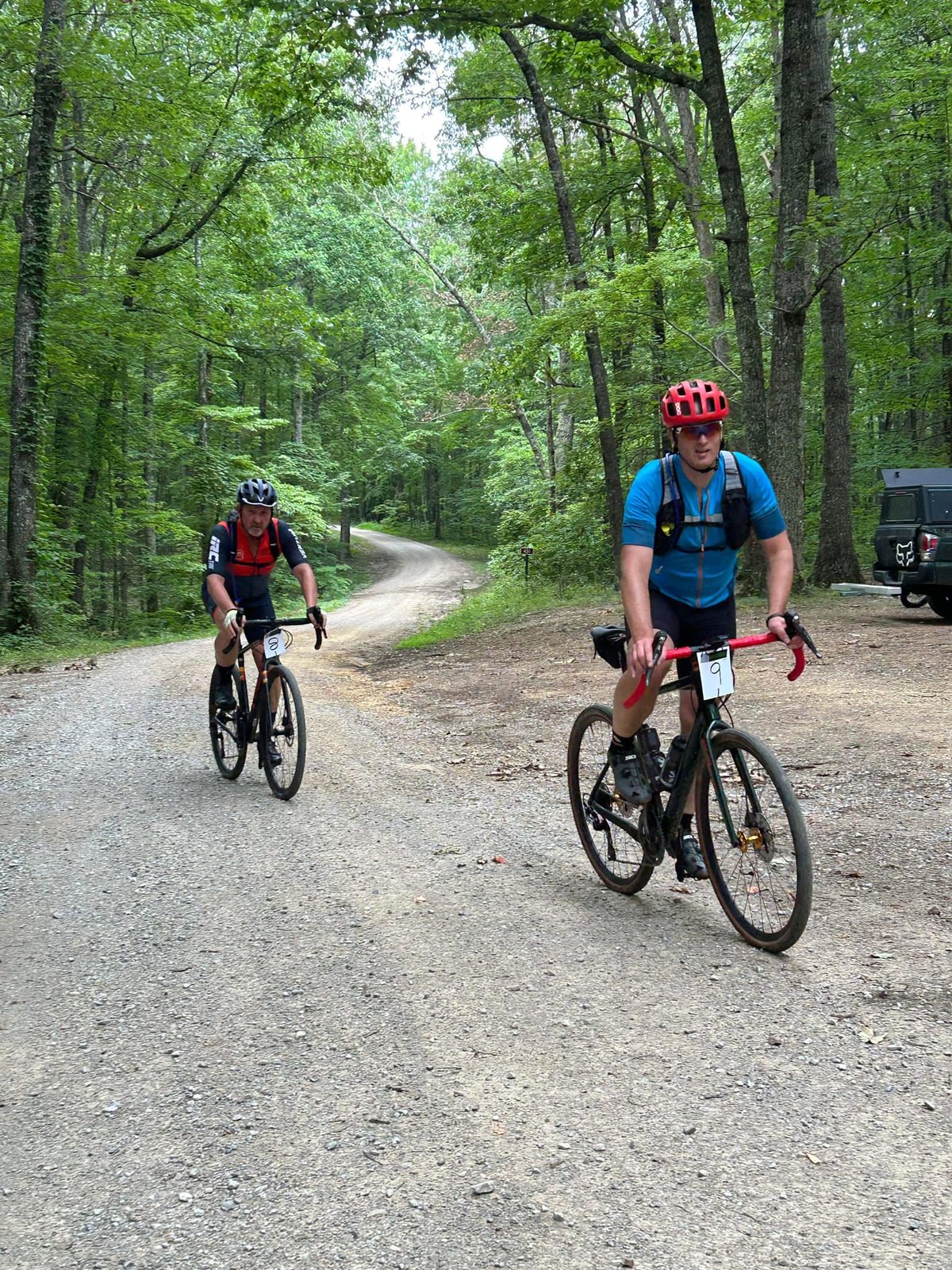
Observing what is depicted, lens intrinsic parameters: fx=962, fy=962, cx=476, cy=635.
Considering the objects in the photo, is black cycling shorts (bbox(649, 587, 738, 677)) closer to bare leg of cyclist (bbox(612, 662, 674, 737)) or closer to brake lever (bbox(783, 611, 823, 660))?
bare leg of cyclist (bbox(612, 662, 674, 737))

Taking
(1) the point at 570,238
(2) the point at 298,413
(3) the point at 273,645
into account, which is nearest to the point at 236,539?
(3) the point at 273,645

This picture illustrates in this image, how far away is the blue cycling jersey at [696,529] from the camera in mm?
3963

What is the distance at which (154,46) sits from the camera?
69.9ft

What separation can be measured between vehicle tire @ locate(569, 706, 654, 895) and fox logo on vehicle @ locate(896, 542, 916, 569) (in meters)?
9.67

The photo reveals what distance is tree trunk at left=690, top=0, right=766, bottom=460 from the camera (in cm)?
1329

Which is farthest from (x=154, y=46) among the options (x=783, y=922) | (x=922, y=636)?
(x=783, y=922)

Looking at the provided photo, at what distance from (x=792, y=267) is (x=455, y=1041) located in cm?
1279

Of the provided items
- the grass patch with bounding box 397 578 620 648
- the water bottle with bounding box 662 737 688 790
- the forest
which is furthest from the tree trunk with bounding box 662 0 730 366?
the water bottle with bounding box 662 737 688 790

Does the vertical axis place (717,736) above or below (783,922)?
above

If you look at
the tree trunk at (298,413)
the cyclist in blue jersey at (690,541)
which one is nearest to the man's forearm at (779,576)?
the cyclist in blue jersey at (690,541)

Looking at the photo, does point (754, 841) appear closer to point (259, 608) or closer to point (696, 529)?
point (696, 529)

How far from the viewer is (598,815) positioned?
4812mm

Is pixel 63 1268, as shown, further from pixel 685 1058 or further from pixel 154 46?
pixel 154 46

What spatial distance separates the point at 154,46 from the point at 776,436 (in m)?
17.0
